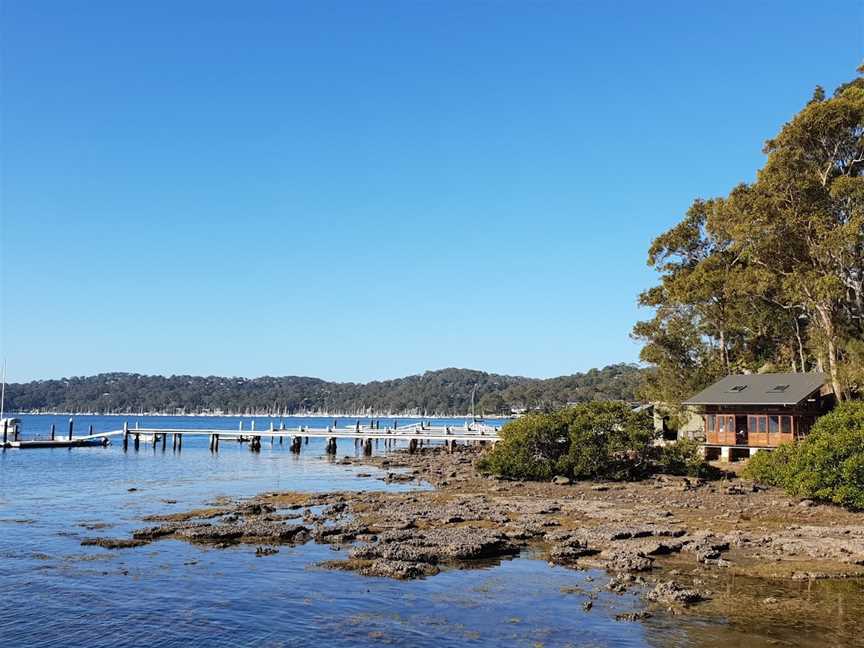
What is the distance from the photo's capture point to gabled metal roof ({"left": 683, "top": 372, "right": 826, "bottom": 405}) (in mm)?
44406

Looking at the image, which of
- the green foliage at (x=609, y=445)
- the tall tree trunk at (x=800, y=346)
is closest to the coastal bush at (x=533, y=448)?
the green foliage at (x=609, y=445)

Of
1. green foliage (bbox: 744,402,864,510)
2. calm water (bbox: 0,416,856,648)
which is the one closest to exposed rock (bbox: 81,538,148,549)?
calm water (bbox: 0,416,856,648)

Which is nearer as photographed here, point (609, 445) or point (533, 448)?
point (609, 445)

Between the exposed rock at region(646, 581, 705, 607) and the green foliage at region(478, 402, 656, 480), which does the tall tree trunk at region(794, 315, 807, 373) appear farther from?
the exposed rock at region(646, 581, 705, 607)

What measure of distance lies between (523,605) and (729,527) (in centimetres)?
1230

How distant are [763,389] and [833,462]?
18.8 meters

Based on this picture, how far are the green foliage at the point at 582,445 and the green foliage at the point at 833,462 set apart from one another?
29.1ft

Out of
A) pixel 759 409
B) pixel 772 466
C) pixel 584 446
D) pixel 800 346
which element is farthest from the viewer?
pixel 800 346

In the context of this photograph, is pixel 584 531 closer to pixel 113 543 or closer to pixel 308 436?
pixel 113 543

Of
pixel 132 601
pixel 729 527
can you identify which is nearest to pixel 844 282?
pixel 729 527

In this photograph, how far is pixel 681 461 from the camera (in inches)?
1606

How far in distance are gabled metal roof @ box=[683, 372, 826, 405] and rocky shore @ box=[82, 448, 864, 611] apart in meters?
10.6

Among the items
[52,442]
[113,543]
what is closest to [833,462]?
[113,543]

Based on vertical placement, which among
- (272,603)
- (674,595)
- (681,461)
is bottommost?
(272,603)
